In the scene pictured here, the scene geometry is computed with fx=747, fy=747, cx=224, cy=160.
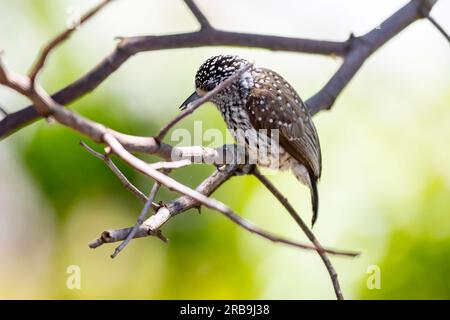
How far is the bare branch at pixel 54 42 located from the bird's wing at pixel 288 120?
208 cm

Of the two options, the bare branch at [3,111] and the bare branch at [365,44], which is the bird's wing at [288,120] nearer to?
the bare branch at [365,44]

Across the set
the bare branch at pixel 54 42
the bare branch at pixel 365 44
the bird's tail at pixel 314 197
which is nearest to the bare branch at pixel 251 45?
the bare branch at pixel 365 44

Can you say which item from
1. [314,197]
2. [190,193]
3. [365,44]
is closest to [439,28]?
[365,44]

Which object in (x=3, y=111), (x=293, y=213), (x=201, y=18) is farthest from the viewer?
(x=201, y=18)

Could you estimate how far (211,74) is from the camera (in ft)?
12.4

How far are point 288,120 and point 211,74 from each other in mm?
453

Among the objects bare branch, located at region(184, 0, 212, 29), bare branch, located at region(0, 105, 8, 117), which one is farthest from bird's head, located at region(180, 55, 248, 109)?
bare branch, located at region(0, 105, 8, 117)

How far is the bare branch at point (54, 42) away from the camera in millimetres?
1727

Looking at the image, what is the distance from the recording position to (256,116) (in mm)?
3830

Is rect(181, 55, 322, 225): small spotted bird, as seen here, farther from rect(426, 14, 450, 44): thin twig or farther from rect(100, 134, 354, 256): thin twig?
rect(100, 134, 354, 256): thin twig

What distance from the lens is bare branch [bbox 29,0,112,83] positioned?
173cm

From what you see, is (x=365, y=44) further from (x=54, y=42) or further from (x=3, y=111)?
(x=54, y=42)

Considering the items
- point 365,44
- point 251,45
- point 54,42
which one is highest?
point 365,44
